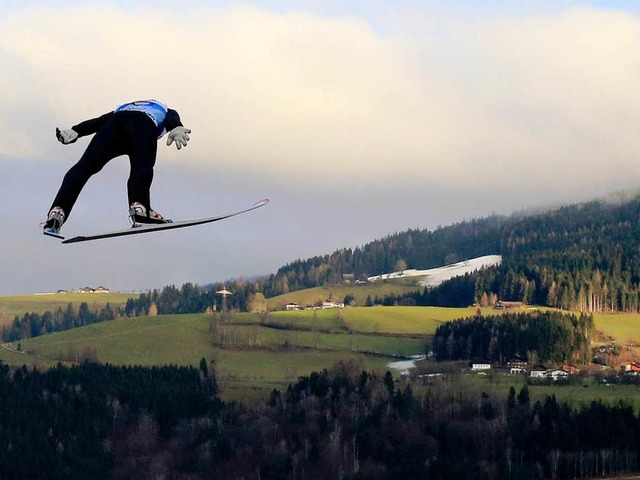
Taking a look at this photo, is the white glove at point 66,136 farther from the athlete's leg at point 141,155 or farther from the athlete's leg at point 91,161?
the athlete's leg at point 141,155

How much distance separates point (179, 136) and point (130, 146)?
1150 mm

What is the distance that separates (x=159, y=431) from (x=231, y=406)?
37.0 ft

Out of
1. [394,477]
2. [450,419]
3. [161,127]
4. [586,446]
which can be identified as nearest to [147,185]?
[161,127]

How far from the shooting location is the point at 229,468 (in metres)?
174

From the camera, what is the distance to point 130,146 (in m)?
26.6

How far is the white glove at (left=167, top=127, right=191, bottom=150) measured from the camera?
25.9m

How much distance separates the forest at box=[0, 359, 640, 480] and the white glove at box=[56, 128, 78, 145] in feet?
456

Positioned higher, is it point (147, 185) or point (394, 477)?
point (147, 185)

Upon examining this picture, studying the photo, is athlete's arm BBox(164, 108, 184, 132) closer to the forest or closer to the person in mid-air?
the person in mid-air

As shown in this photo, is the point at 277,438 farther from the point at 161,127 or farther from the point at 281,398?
the point at 161,127

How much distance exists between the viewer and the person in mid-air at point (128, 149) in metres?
26.4

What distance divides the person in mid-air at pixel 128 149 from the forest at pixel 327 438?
138750 millimetres

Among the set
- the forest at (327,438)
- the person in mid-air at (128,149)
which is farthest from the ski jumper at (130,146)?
the forest at (327,438)

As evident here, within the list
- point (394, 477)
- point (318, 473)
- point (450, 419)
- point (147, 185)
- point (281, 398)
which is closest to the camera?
point (147, 185)
